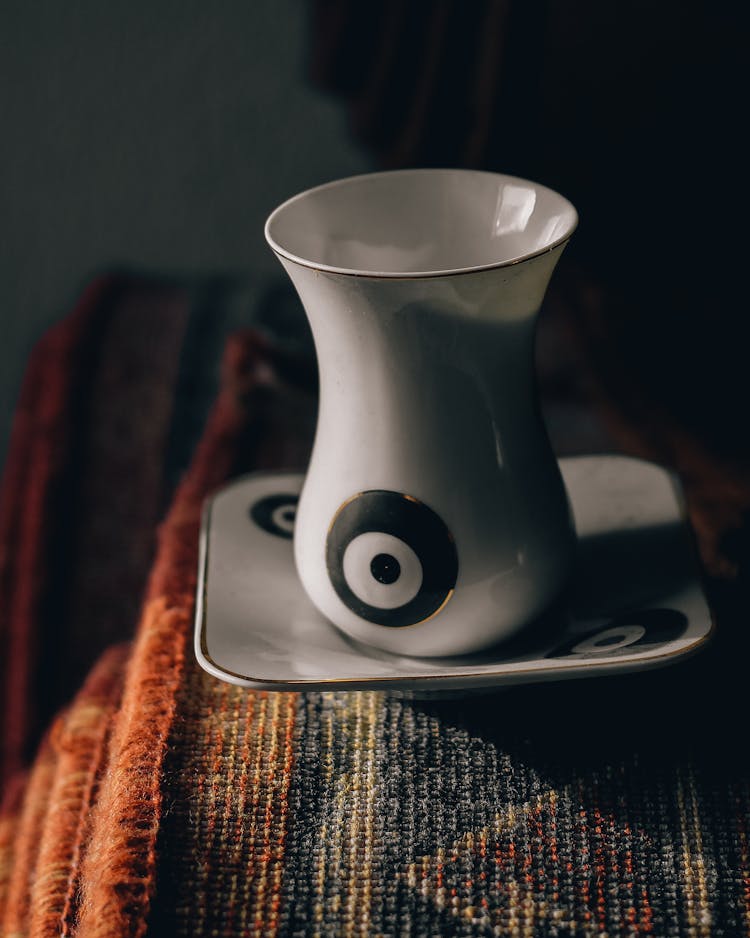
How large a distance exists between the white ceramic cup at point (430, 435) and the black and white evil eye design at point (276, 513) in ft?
0.18

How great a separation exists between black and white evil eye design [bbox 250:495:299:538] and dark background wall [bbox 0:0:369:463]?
684mm

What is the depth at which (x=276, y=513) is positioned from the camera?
37cm

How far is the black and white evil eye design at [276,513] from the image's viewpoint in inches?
14.3

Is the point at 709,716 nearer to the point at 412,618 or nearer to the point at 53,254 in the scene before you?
the point at 412,618

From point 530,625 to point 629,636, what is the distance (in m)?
0.03

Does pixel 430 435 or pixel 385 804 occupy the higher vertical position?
pixel 430 435

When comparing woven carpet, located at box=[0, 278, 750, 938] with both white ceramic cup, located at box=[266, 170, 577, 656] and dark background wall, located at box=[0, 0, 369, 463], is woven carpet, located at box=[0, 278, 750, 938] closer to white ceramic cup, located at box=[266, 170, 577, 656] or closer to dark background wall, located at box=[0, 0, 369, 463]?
white ceramic cup, located at box=[266, 170, 577, 656]

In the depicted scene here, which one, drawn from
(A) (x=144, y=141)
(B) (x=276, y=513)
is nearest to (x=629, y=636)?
(B) (x=276, y=513)

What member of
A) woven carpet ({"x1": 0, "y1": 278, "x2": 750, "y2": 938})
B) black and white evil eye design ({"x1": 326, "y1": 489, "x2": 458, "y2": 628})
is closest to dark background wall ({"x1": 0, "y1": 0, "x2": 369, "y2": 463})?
woven carpet ({"x1": 0, "y1": 278, "x2": 750, "y2": 938})

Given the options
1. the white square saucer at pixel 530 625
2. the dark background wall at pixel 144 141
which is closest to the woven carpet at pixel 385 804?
the white square saucer at pixel 530 625

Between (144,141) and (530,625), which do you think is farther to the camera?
(144,141)

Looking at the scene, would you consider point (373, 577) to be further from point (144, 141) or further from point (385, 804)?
point (144, 141)

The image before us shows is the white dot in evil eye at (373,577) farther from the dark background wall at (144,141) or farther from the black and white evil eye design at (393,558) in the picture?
the dark background wall at (144,141)

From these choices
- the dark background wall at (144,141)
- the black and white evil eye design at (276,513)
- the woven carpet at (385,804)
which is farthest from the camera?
the dark background wall at (144,141)
